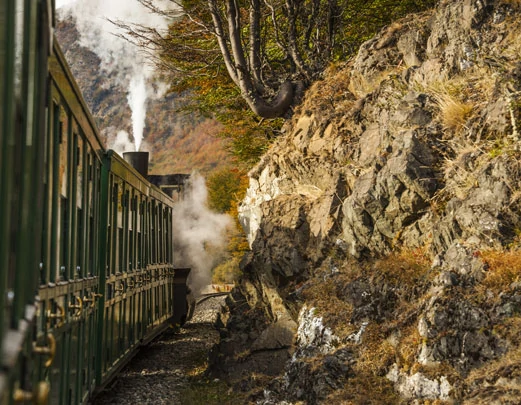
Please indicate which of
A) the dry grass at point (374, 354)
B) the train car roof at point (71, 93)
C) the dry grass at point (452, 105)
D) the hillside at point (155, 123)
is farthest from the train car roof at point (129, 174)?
the hillside at point (155, 123)

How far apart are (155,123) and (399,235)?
346 feet

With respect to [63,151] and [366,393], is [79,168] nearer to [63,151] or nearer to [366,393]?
[63,151]

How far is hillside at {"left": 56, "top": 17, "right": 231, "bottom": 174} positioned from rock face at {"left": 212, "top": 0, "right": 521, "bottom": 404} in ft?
233

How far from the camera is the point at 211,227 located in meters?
40.1

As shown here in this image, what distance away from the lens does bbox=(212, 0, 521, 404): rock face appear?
239 inches

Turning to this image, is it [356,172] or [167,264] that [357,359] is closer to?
[356,172]

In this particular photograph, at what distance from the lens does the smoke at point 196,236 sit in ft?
95.2

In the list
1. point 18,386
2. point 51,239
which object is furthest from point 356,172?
point 18,386

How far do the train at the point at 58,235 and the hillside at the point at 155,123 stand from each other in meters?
72.0

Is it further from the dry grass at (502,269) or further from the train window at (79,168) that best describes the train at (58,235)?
the dry grass at (502,269)

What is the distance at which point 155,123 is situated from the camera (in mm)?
110812

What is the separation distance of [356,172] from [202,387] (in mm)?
3748

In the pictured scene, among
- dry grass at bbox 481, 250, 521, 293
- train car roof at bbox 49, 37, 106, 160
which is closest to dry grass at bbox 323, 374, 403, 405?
dry grass at bbox 481, 250, 521, 293

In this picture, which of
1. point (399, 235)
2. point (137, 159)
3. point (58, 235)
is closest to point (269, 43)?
A: point (137, 159)
